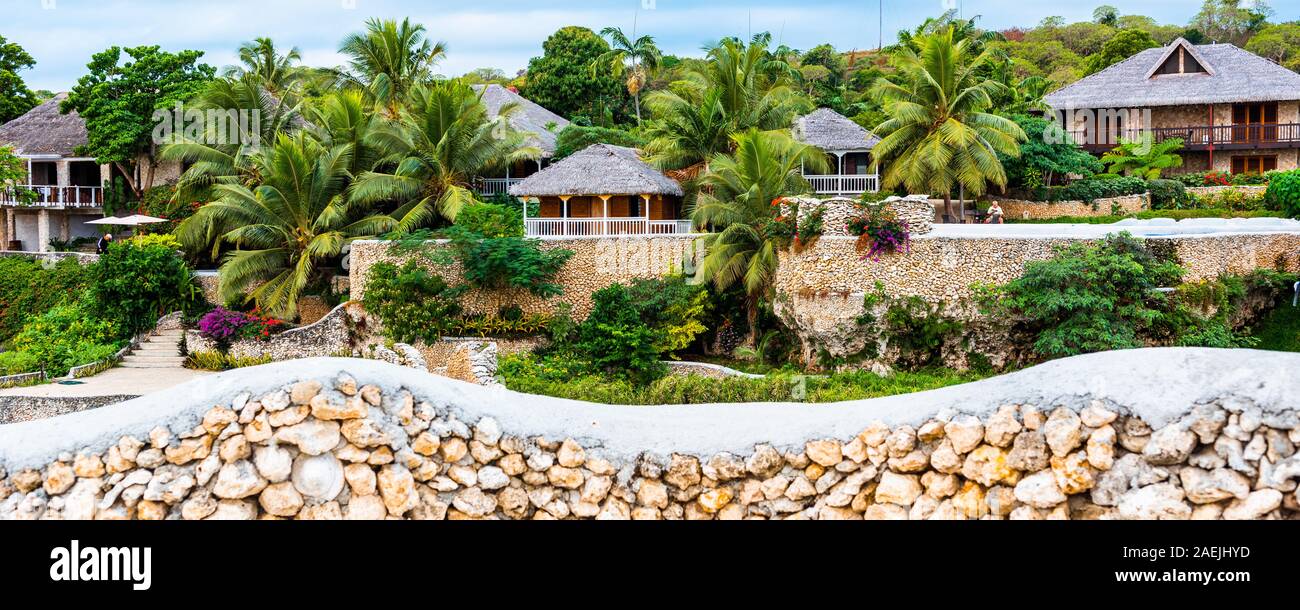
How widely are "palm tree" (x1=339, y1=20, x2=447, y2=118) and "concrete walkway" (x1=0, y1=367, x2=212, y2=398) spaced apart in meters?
9.33

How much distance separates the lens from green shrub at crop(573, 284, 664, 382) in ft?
67.9

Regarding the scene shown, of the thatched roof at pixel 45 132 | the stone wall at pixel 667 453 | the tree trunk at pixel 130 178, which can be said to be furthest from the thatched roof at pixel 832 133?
the stone wall at pixel 667 453

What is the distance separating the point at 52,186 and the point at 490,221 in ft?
54.3

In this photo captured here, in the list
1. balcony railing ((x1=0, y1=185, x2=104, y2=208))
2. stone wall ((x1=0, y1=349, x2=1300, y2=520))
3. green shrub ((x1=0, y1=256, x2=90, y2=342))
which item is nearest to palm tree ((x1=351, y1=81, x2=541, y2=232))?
green shrub ((x1=0, y1=256, x2=90, y2=342))

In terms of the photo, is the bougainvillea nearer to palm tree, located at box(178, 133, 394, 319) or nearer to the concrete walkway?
palm tree, located at box(178, 133, 394, 319)

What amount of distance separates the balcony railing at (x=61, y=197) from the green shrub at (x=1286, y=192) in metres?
29.6

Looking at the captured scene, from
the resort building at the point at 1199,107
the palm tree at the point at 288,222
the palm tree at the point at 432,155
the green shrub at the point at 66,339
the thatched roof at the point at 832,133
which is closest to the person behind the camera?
the green shrub at the point at 66,339

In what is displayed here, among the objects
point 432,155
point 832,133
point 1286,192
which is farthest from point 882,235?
point 1286,192

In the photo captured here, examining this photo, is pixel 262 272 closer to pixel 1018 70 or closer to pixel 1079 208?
pixel 1079 208

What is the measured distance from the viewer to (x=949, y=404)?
600 centimetres

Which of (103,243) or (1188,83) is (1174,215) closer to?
(1188,83)

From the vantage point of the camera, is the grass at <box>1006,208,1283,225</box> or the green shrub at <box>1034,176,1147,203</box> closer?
the grass at <box>1006,208,1283,225</box>

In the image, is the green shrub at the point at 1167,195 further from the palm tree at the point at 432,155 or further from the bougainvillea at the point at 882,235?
the palm tree at the point at 432,155

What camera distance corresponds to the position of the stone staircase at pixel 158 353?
23.7 metres
